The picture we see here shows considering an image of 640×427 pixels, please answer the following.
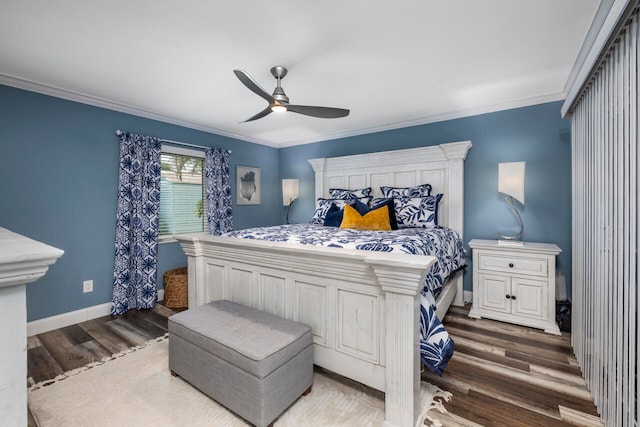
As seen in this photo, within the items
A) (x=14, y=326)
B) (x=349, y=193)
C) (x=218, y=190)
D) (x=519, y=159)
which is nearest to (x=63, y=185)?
(x=218, y=190)

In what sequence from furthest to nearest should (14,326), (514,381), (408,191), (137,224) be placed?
(408,191) < (137,224) < (514,381) < (14,326)

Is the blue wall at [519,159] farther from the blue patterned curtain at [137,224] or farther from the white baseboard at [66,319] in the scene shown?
the white baseboard at [66,319]

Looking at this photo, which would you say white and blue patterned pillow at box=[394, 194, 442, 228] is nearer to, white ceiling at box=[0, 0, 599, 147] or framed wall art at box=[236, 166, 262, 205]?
white ceiling at box=[0, 0, 599, 147]

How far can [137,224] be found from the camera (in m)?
3.24

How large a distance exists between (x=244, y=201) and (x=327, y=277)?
316 centimetres

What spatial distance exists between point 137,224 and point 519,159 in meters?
4.32

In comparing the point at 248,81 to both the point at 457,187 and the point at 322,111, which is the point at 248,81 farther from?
the point at 457,187

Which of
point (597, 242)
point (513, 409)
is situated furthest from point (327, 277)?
point (597, 242)

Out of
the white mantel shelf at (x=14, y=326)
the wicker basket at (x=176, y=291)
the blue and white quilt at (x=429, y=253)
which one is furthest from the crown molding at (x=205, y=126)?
the white mantel shelf at (x=14, y=326)

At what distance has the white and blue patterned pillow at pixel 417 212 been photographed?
321cm

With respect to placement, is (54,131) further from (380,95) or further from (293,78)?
(380,95)

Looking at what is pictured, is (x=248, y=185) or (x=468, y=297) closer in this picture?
(x=468, y=297)

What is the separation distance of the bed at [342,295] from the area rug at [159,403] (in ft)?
0.55

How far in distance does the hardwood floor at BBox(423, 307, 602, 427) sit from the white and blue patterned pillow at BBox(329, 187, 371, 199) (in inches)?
76.8
